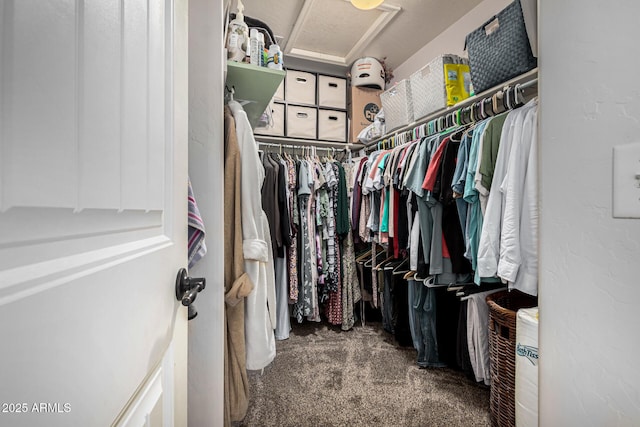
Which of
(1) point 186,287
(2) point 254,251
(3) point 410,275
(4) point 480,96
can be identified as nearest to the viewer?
(1) point 186,287

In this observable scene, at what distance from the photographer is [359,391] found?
1490mm

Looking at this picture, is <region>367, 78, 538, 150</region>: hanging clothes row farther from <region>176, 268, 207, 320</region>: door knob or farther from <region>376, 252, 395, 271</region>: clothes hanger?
<region>176, 268, 207, 320</region>: door knob

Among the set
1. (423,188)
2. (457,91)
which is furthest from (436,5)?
(423,188)

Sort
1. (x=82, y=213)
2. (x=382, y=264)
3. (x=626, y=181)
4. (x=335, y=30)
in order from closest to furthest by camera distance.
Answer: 1. (x=82, y=213)
2. (x=626, y=181)
3. (x=382, y=264)
4. (x=335, y=30)

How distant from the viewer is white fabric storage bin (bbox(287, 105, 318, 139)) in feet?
8.16

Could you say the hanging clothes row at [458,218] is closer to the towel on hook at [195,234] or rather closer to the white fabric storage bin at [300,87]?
the white fabric storage bin at [300,87]

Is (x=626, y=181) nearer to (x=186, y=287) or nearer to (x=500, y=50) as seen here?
(x=186, y=287)

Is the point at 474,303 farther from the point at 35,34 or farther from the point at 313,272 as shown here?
the point at 35,34

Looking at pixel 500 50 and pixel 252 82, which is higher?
pixel 500 50

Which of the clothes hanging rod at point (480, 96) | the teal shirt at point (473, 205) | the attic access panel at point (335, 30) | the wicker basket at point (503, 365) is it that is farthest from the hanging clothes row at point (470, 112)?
the wicker basket at point (503, 365)

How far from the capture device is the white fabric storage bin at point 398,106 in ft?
6.73

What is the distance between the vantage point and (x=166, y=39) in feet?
1.55

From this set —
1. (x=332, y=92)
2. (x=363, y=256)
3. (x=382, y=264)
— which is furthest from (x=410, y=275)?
(x=332, y=92)

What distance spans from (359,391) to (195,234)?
4.21 ft
